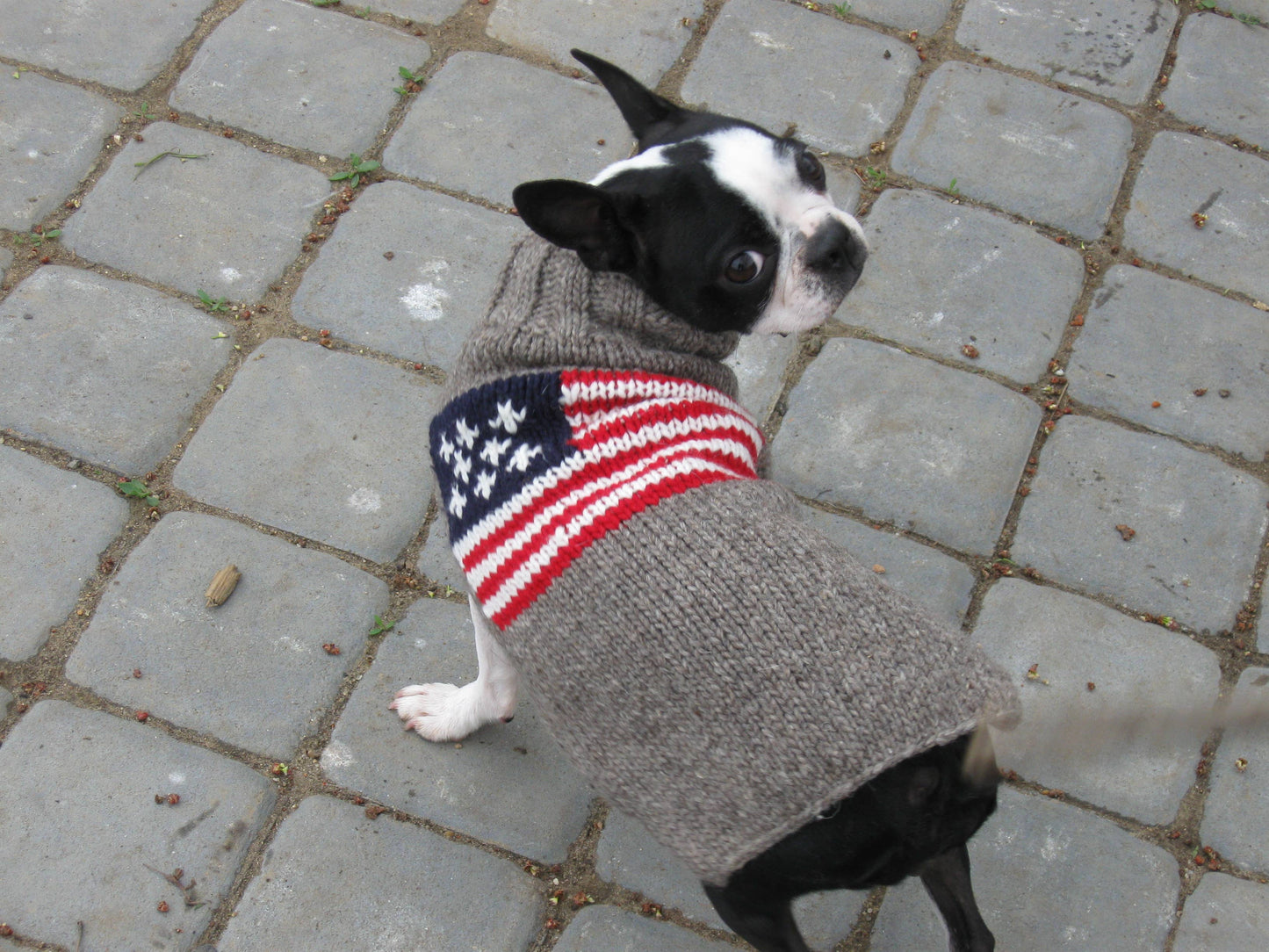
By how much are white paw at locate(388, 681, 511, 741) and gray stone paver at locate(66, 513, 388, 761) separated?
21cm

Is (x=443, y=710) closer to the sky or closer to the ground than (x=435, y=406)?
closer to the ground

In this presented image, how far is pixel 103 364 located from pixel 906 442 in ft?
7.30

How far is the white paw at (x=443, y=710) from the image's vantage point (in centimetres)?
258

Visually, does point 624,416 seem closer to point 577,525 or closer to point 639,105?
point 577,525

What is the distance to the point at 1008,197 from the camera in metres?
3.44

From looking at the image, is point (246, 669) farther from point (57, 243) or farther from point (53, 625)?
point (57, 243)

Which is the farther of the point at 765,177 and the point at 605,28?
the point at 605,28

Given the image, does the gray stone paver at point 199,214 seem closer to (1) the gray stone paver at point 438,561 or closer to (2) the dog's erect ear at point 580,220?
(1) the gray stone paver at point 438,561

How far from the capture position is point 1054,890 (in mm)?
2537

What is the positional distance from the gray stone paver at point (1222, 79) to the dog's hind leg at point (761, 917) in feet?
9.55

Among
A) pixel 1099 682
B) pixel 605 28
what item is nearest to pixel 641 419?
pixel 1099 682

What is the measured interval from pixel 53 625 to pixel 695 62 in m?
2.52

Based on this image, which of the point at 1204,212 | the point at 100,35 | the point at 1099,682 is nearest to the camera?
the point at 1099,682

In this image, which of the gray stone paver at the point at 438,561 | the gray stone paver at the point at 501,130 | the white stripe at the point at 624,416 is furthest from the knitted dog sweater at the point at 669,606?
the gray stone paver at the point at 501,130
